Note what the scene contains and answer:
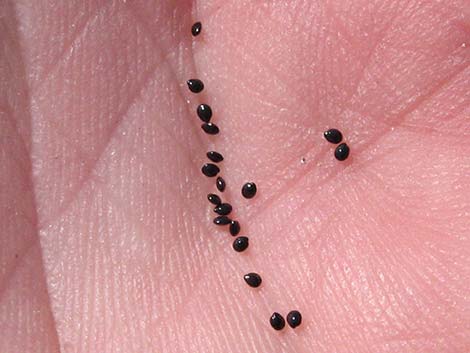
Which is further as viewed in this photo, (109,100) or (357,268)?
(109,100)

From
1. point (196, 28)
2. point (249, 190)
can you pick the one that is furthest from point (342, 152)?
point (196, 28)

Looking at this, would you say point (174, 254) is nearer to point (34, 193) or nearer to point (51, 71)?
point (34, 193)

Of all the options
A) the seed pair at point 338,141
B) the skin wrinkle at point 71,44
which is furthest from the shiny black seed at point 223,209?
the skin wrinkle at point 71,44

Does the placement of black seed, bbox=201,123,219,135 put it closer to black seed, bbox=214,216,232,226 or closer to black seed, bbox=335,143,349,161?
black seed, bbox=214,216,232,226

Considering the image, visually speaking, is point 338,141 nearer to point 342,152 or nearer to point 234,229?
point 342,152

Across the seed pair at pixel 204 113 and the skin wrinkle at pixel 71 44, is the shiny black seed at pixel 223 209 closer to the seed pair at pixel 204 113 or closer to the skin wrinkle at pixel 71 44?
the seed pair at pixel 204 113

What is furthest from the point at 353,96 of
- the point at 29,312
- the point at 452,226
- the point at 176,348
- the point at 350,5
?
the point at 29,312
